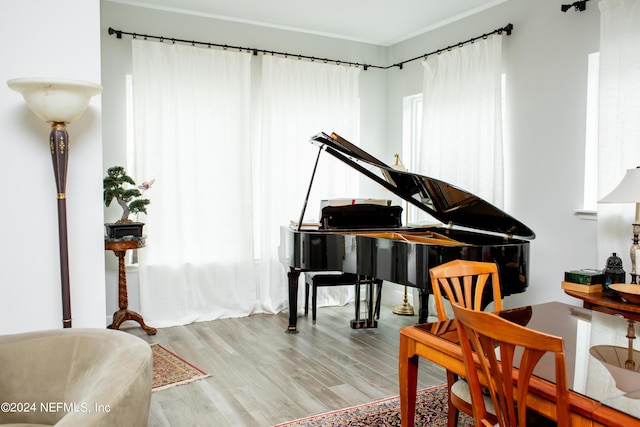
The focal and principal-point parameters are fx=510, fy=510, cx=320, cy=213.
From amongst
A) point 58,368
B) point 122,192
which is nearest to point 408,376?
point 58,368

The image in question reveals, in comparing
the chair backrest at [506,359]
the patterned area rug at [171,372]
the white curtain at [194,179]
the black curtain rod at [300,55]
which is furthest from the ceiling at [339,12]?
the chair backrest at [506,359]

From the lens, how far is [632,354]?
1724 millimetres

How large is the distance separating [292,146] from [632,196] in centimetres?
317

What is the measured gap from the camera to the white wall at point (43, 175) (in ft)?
7.89

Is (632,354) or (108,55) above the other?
(108,55)

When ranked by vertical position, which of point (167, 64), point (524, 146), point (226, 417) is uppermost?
point (167, 64)

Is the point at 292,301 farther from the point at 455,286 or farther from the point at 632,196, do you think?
the point at 632,196

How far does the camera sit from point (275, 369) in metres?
3.52

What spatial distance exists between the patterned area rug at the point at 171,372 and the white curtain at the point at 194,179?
97cm

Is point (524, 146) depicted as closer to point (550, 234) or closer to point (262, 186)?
point (550, 234)

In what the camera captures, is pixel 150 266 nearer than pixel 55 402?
No

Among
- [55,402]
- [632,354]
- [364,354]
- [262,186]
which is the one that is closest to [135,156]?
[262,186]

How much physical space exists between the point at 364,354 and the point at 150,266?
6.92 feet

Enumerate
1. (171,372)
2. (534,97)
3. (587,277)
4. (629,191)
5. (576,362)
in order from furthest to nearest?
(534,97), (171,372), (587,277), (629,191), (576,362)
